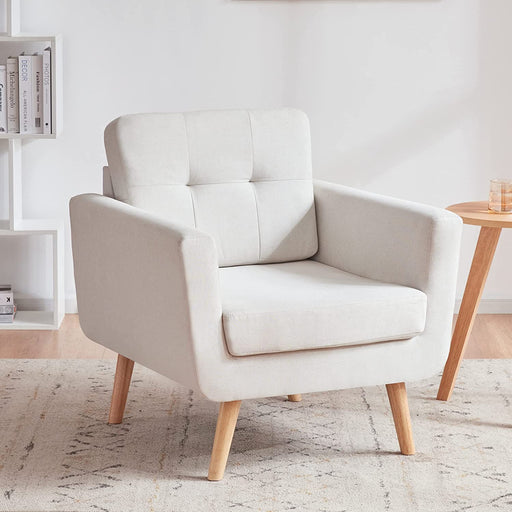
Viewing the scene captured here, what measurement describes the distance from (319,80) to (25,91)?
1.08 metres

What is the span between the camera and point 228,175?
9.20ft

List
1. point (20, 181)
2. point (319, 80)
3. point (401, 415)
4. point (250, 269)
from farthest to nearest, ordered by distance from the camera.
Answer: point (319, 80) < point (20, 181) < point (250, 269) < point (401, 415)

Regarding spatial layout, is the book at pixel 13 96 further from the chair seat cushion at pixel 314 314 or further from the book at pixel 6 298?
the chair seat cushion at pixel 314 314

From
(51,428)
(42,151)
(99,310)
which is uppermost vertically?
(42,151)

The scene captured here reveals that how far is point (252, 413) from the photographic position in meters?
2.81

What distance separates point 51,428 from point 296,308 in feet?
2.66

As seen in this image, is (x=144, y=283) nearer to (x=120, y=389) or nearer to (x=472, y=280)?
(x=120, y=389)

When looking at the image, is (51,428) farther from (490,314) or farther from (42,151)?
(490,314)

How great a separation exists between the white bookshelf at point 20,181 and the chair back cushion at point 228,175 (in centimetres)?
90

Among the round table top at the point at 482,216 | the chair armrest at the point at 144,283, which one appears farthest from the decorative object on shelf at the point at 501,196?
the chair armrest at the point at 144,283

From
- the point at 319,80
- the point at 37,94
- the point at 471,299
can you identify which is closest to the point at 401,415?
the point at 471,299

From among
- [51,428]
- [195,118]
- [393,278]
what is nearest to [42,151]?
[195,118]

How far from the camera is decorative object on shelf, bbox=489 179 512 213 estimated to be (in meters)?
2.84

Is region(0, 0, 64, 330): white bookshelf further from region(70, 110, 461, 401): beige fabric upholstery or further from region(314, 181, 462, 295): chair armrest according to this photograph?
region(314, 181, 462, 295): chair armrest
